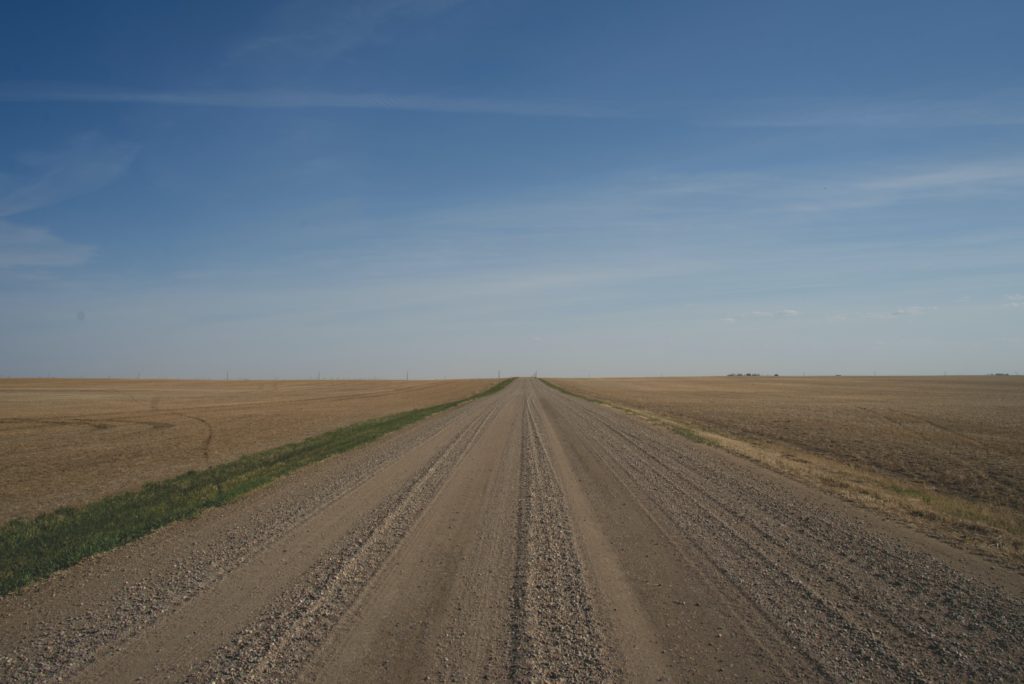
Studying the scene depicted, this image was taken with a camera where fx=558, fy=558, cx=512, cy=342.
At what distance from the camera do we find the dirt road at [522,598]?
520cm

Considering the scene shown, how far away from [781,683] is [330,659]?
407 centimetres

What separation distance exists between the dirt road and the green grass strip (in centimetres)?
51

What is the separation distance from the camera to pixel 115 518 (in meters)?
11.1

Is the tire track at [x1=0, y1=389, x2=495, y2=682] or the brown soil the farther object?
the brown soil

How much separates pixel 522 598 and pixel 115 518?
907 centimetres

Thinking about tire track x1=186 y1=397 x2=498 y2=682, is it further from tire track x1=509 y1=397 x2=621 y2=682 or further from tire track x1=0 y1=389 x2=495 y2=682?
tire track x1=509 y1=397 x2=621 y2=682

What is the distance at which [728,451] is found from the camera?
20.8m

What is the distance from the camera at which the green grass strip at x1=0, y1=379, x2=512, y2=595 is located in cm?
834

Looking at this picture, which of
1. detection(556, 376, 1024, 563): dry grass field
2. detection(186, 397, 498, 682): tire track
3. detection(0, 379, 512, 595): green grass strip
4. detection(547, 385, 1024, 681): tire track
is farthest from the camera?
detection(556, 376, 1024, 563): dry grass field

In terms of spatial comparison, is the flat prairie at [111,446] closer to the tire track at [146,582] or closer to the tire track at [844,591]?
the tire track at [146,582]

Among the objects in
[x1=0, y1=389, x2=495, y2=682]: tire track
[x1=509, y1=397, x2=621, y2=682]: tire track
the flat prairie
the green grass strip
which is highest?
[x1=509, y1=397, x2=621, y2=682]: tire track

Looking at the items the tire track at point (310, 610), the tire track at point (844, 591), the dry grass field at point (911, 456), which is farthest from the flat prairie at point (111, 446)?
the dry grass field at point (911, 456)

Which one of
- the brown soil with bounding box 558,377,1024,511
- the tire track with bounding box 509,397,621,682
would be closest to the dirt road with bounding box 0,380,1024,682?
the tire track with bounding box 509,397,621,682

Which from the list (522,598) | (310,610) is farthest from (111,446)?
(522,598)
